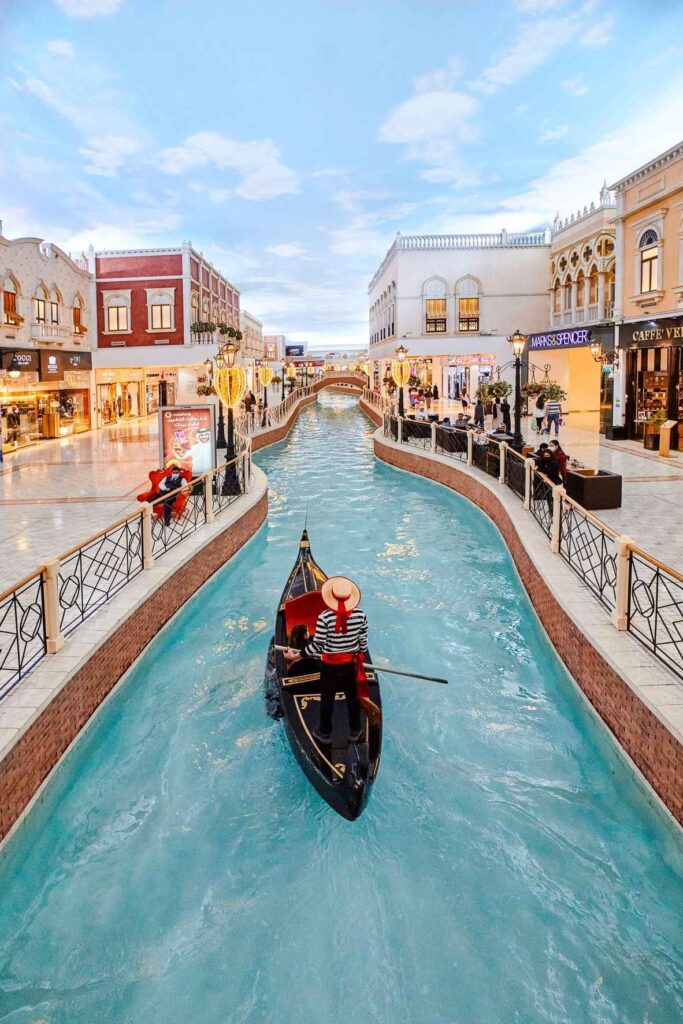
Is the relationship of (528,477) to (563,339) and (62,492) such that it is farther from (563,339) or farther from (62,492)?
(563,339)

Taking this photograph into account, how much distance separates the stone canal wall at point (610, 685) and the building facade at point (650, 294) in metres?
11.6

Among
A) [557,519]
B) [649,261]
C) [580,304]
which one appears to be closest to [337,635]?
[557,519]

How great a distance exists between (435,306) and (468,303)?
1.72m

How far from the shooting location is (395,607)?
31.9ft

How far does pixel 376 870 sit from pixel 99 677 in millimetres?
3206

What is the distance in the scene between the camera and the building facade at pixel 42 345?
910 inches

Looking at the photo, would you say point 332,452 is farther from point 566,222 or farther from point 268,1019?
point 268,1019

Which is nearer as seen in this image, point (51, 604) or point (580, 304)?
point (51, 604)

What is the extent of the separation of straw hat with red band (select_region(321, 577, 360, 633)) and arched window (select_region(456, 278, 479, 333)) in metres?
34.4

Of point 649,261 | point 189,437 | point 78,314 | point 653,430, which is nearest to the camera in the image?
point 189,437

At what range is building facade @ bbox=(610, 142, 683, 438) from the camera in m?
19.0

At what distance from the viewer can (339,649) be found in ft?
17.3

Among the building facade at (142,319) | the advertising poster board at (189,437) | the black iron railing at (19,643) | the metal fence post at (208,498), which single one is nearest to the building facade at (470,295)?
the building facade at (142,319)

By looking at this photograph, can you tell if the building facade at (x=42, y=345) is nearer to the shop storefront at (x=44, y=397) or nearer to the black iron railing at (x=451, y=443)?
the shop storefront at (x=44, y=397)
